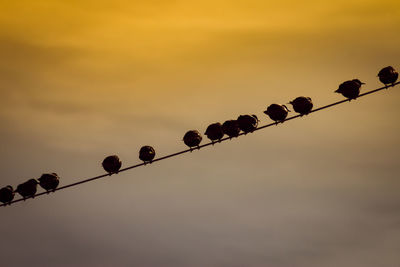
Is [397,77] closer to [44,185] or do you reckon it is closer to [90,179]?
[90,179]

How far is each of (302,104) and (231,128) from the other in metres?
4.28

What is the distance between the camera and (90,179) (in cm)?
3806

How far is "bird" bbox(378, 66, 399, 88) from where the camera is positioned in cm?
4078

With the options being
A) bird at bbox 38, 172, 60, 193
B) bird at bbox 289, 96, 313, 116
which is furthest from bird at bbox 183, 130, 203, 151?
bird at bbox 38, 172, 60, 193

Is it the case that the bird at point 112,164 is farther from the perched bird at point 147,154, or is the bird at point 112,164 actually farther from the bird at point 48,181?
the bird at point 48,181

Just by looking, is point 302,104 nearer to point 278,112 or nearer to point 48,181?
point 278,112

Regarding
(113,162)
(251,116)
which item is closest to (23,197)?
(113,162)

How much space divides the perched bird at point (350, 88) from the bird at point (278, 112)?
9.98 feet

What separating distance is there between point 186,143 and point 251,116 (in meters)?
4.06

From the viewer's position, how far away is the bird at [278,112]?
43000 mm

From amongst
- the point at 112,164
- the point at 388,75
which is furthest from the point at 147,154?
the point at 388,75

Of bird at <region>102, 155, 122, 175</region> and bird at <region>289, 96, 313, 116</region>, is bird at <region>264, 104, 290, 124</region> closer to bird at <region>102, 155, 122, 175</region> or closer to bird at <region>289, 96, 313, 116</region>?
bird at <region>289, 96, 313, 116</region>

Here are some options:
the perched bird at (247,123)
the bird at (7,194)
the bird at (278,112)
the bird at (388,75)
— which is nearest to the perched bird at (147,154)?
the perched bird at (247,123)

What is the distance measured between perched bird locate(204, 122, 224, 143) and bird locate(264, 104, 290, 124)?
307cm
